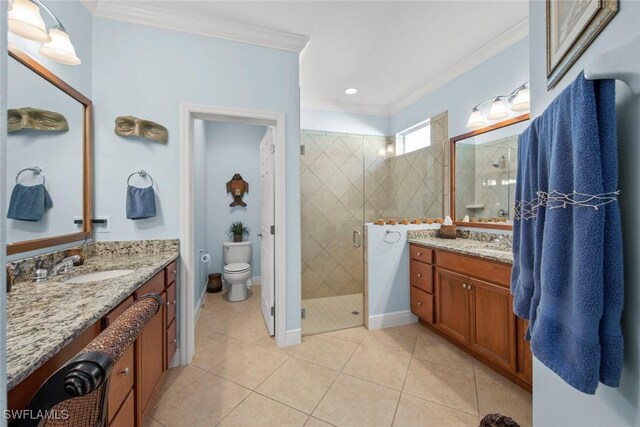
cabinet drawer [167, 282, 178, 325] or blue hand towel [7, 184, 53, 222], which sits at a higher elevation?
blue hand towel [7, 184, 53, 222]

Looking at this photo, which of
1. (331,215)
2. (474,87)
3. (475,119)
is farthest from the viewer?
(331,215)

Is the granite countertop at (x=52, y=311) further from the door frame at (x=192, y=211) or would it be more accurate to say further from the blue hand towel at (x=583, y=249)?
the blue hand towel at (x=583, y=249)

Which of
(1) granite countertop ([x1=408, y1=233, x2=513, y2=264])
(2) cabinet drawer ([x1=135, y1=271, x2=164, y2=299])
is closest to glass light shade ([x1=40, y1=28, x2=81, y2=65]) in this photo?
(2) cabinet drawer ([x1=135, y1=271, x2=164, y2=299])

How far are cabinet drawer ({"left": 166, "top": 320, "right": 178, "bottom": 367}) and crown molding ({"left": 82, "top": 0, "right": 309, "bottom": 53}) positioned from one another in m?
2.24

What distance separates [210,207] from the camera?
365cm

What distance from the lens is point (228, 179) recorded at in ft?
12.3

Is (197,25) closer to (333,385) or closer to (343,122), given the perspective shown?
(343,122)

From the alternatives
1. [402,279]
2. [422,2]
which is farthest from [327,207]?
[422,2]

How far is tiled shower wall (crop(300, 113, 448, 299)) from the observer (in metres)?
3.21

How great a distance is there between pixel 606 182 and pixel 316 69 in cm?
268

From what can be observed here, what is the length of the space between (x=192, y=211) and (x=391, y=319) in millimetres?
2106

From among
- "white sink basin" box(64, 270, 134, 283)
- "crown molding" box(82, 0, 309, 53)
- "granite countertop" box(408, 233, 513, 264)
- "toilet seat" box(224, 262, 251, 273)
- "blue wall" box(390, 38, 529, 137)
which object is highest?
"crown molding" box(82, 0, 309, 53)

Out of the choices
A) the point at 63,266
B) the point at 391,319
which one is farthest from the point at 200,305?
the point at 391,319

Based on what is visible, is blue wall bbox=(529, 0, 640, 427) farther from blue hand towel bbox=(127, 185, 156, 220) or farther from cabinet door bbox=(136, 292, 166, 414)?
blue hand towel bbox=(127, 185, 156, 220)
